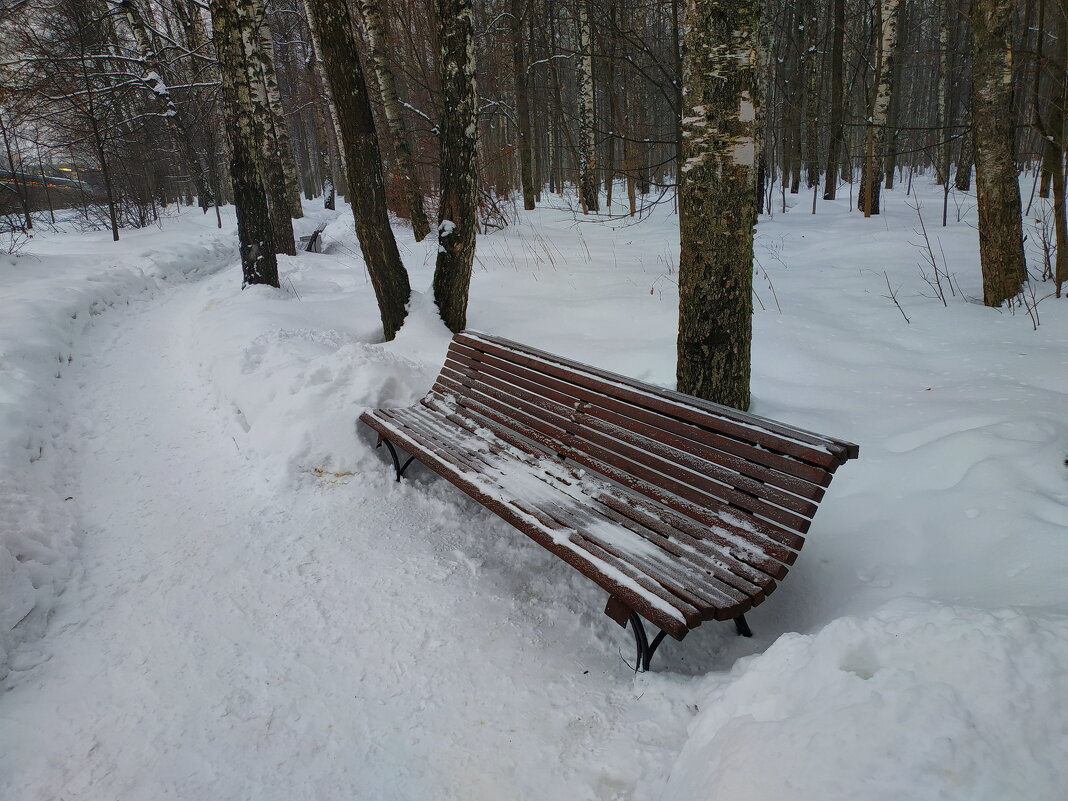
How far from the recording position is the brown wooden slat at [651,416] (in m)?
2.17

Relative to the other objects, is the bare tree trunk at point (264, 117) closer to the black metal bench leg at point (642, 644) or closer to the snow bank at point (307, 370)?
the snow bank at point (307, 370)

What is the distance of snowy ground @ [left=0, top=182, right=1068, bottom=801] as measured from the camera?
1.48m

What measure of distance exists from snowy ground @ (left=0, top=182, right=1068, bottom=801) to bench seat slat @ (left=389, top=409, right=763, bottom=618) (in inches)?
9.2

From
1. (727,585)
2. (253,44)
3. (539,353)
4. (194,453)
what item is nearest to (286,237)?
(253,44)

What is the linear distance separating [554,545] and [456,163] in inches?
148

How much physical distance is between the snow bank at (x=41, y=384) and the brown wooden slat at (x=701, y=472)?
246 centimetres

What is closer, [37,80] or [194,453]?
[194,453]

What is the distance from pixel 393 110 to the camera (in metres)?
10.4

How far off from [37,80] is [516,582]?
15.8 metres

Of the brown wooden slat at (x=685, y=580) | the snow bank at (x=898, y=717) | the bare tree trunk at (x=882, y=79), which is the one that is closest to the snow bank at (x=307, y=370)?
the brown wooden slat at (x=685, y=580)

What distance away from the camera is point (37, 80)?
12.4 metres

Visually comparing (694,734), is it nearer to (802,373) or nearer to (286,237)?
(802,373)

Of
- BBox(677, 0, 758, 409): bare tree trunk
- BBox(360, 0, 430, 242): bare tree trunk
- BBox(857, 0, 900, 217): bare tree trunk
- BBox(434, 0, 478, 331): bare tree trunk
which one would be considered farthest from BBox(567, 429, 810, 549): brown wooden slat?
BBox(857, 0, 900, 217): bare tree trunk

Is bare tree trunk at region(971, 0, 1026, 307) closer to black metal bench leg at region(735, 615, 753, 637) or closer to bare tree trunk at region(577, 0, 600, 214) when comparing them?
black metal bench leg at region(735, 615, 753, 637)
